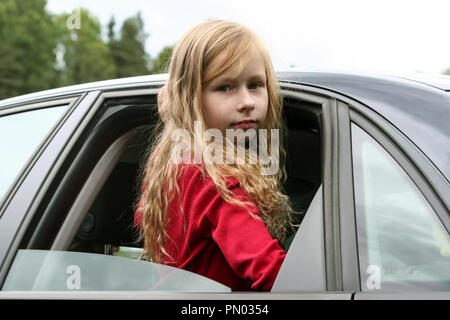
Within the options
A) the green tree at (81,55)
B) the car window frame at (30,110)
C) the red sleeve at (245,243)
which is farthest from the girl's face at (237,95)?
the green tree at (81,55)

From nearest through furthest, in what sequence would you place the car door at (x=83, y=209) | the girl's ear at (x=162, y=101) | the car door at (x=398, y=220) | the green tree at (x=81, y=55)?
the car door at (x=398, y=220), the car door at (x=83, y=209), the girl's ear at (x=162, y=101), the green tree at (x=81, y=55)

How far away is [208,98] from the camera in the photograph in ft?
5.82

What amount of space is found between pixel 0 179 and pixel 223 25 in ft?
3.15

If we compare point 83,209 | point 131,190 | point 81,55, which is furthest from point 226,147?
point 81,55

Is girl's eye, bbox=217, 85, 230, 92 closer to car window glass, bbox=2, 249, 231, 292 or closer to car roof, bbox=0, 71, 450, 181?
car roof, bbox=0, 71, 450, 181

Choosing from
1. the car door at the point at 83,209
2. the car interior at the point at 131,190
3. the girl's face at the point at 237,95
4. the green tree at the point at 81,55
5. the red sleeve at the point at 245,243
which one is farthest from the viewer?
the green tree at the point at 81,55

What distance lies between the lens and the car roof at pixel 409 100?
1.24m

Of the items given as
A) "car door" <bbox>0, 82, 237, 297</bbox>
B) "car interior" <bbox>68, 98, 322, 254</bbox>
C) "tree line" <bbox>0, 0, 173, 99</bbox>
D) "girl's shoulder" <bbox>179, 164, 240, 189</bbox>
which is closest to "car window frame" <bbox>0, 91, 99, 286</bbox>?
"car door" <bbox>0, 82, 237, 297</bbox>

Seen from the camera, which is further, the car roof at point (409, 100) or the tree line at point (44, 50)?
the tree line at point (44, 50)

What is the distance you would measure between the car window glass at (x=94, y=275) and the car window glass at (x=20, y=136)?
0.37 m

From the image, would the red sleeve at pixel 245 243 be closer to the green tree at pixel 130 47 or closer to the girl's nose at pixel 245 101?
the girl's nose at pixel 245 101

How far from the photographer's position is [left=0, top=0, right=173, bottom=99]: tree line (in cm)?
4372

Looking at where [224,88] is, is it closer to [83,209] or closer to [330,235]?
[330,235]
